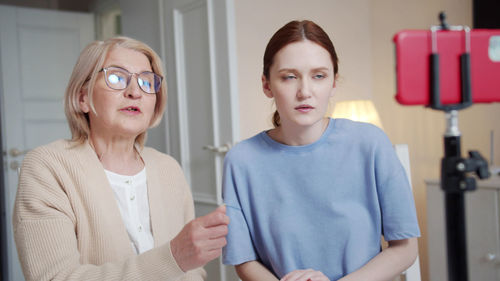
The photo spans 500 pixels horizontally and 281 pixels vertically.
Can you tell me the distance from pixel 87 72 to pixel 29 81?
279cm

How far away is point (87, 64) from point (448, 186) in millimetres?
935

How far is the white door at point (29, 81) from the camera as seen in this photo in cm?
344

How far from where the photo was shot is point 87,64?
1153mm

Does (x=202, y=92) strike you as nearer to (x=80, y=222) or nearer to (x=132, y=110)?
(x=132, y=110)

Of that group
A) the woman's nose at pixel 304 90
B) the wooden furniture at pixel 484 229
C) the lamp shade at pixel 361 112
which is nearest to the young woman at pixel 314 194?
the woman's nose at pixel 304 90

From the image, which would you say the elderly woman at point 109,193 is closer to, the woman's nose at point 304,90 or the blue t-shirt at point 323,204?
the blue t-shirt at point 323,204

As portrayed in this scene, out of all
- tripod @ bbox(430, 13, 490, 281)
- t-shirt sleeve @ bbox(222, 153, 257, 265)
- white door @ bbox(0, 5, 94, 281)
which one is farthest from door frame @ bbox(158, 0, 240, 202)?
tripod @ bbox(430, 13, 490, 281)

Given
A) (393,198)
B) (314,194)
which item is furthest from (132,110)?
(393,198)

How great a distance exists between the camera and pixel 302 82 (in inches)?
37.5

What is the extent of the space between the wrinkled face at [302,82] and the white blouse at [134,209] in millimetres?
483

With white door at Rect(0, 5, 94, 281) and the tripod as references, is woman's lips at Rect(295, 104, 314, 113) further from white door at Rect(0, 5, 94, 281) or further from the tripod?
white door at Rect(0, 5, 94, 281)

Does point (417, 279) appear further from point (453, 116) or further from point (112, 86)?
point (112, 86)

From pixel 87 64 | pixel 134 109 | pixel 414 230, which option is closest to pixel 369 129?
pixel 414 230

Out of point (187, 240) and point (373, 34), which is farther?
point (373, 34)
